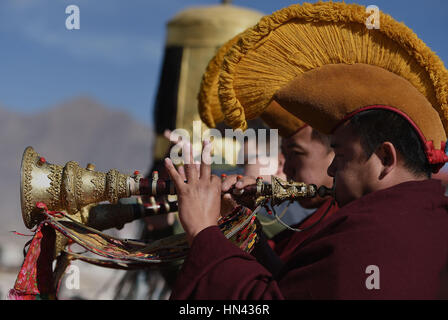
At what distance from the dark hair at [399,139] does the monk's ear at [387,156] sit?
15 millimetres

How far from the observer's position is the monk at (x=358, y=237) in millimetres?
1789

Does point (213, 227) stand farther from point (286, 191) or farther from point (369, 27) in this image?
point (369, 27)

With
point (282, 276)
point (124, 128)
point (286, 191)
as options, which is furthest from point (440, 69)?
point (124, 128)

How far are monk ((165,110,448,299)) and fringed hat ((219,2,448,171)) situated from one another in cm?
9

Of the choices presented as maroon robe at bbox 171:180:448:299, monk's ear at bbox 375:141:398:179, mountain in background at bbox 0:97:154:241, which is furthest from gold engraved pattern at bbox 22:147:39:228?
mountain in background at bbox 0:97:154:241

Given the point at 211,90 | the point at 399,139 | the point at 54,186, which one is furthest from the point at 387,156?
the point at 54,186

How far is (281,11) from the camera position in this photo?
237 centimetres

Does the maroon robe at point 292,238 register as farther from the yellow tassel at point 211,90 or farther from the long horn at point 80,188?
the yellow tassel at point 211,90

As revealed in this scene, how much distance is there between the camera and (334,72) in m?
2.24

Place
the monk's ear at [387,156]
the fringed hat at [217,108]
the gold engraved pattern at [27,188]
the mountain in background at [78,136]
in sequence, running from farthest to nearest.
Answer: the mountain in background at [78,136] → the fringed hat at [217,108] → the gold engraved pattern at [27,188] → the monk's ear at [387,156]

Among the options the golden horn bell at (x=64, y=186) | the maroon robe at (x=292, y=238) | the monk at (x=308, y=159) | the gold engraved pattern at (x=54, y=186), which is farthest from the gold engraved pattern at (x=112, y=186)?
the monk at (x=308, y=159)

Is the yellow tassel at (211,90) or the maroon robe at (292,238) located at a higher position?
the yellow tassel at (211,90)

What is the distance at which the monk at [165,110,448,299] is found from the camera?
179cm

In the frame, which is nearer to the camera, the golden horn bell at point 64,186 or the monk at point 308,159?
the golden horn bell at point 64,186
